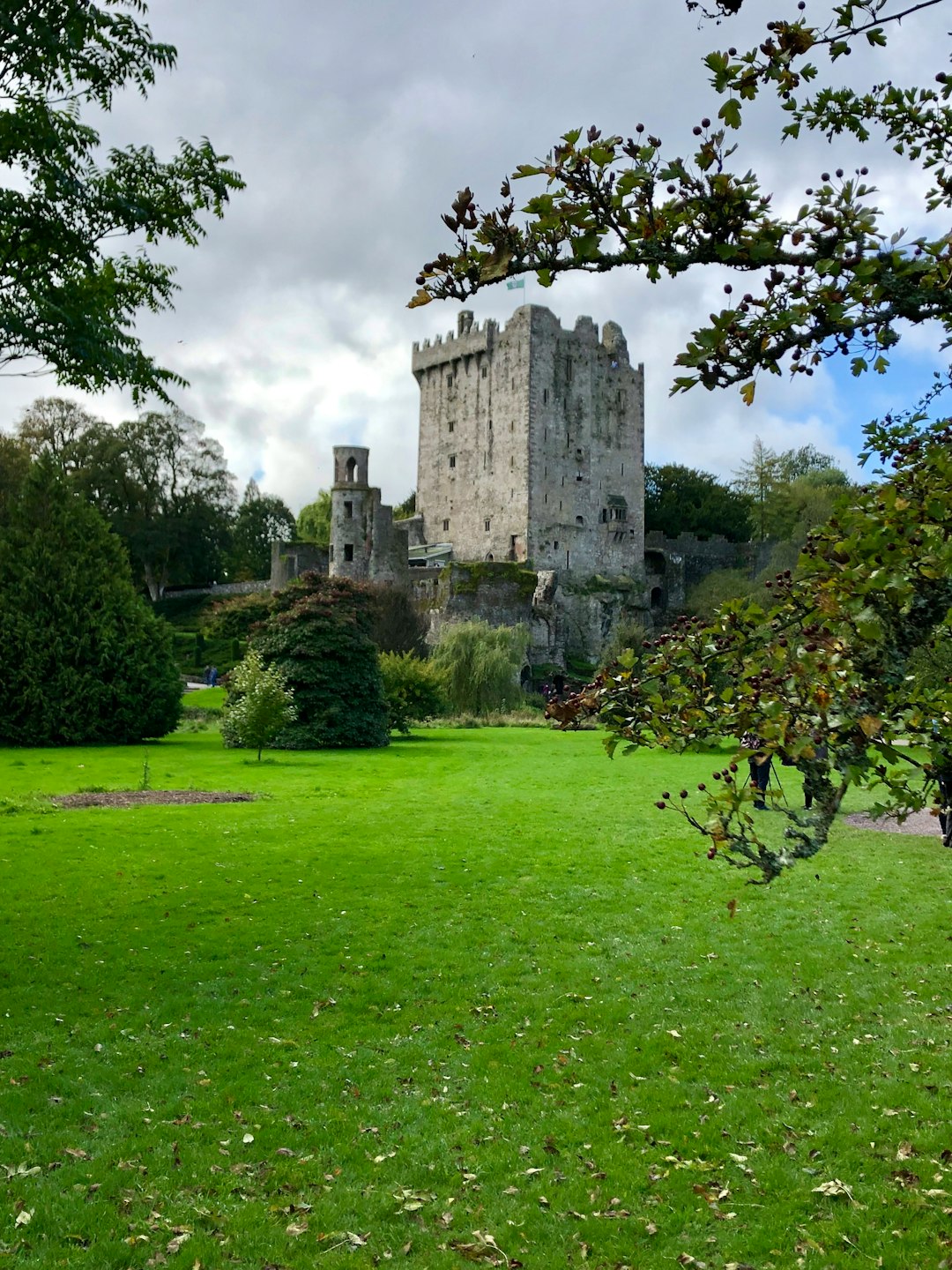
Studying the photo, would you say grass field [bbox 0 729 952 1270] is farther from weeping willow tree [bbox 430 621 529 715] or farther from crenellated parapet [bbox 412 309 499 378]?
crenellated parapet [bbox 412 309 499 378]

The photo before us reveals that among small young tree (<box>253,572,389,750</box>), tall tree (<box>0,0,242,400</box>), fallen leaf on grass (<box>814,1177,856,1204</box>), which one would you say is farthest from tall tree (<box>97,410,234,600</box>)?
fallen leaf on grass (<box>814,1177,856,1204</box>)

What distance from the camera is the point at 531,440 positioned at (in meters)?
67.4

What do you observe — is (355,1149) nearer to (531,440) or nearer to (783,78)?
(783,78)

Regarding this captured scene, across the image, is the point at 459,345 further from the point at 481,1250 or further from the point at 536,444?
the point at 481,1250

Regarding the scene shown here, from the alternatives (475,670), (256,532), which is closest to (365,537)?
(475,670)

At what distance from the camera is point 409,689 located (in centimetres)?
3238

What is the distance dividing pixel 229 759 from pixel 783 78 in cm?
2055

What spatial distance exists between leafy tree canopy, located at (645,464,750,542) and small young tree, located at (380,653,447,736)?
50.8 meters

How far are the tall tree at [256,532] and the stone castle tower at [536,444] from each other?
15.6m

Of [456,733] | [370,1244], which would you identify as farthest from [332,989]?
[456,733]

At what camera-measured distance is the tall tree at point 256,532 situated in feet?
264

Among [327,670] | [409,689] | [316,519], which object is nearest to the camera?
[327,670]

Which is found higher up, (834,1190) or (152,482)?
(152,482)

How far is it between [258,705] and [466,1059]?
16.5 meters
